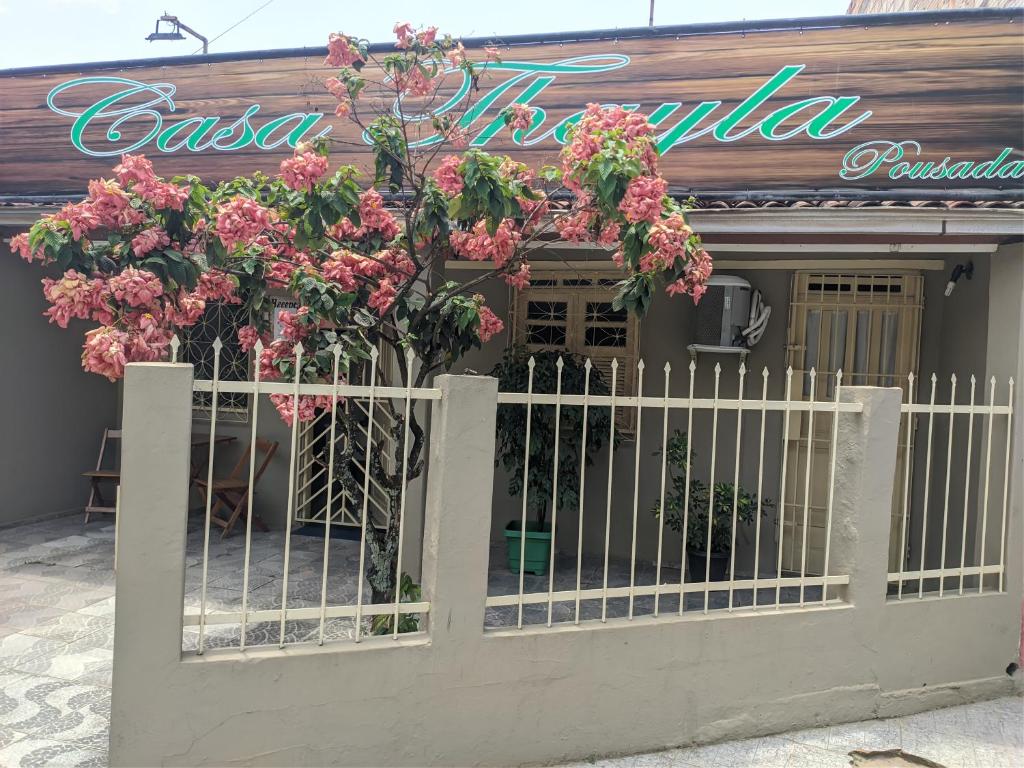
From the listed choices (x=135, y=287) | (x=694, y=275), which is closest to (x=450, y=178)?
(x=694, y=275)

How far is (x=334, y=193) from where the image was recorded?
3617 mm

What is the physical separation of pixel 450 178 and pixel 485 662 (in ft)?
7.32

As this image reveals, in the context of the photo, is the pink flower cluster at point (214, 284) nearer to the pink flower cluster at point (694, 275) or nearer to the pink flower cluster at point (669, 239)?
the pink flower cluster at point (669, 239)

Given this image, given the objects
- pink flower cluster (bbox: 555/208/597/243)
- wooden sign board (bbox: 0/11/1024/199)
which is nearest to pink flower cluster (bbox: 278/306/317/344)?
pink flower cluster (bbox: 555/208/597/243)

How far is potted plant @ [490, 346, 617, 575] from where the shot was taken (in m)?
5.85

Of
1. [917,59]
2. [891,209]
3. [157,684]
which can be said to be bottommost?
[157,684]

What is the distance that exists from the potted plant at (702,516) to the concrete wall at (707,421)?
437 mm

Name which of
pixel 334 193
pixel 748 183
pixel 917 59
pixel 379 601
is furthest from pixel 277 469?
pixel 917 59

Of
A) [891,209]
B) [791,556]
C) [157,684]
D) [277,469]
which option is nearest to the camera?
[157,684]

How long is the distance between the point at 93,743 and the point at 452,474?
192 cm

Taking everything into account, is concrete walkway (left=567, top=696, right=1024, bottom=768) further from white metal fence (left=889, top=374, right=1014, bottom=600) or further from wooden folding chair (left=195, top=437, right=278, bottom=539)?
wooden folding chair (left=195, top=437, right=278, bottom=539)

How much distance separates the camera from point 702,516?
5.86 meters

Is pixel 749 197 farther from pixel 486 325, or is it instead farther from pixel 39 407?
pixel 39 407

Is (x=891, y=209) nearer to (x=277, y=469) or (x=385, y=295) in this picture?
(x=385, y=295)
